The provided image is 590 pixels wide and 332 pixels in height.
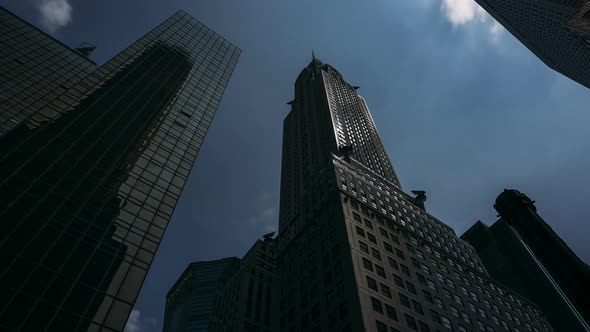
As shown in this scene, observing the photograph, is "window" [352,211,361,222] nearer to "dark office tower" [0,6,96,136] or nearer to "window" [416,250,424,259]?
"window" [416,250,424,259]

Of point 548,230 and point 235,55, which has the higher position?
point 235,55

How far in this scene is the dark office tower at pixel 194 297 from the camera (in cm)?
13525

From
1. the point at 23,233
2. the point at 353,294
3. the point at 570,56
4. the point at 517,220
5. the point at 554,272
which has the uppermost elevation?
the point at 570,56

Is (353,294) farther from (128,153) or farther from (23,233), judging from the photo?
(23,233)

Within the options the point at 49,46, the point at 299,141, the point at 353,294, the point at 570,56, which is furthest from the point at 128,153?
the point at 570,56

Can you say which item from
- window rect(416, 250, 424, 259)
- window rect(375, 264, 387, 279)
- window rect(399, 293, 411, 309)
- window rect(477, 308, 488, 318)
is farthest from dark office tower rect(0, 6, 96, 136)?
window rect(477, 308, 488, 318)

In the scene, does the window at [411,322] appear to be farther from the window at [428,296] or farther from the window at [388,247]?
the window at [388,247]

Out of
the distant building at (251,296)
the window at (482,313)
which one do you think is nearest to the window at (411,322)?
the window at (482,313)

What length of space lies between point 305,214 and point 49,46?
59486 millimetres

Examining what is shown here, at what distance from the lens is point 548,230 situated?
85.1 metres

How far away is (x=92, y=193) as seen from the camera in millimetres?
32750

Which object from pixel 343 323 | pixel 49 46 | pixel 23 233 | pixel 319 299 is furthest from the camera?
pixel 49 46

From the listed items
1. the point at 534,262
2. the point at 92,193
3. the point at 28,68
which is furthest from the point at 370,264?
the point at 534,262

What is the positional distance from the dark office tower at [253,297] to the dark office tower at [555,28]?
228ft
